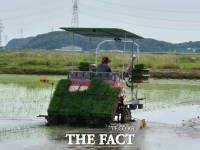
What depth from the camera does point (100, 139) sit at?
12.0m

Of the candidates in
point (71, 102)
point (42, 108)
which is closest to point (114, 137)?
point (71, 102)

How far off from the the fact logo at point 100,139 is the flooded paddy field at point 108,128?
0.58 feet

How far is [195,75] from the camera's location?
41438 mm

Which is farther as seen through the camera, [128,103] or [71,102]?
[128,103]

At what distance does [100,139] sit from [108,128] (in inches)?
67.4

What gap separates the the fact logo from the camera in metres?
11.5

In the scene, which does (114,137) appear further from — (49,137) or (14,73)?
(14,73)

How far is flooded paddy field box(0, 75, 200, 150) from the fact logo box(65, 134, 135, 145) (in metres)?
0.18

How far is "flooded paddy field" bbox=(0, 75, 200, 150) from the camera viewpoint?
37.7ft

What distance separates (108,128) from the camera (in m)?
13.7

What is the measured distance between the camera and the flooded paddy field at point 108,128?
11.5 m

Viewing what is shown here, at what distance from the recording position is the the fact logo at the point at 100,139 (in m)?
11.5

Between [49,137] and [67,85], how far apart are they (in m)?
2.72

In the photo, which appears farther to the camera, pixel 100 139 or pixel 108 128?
pixel 108 128
